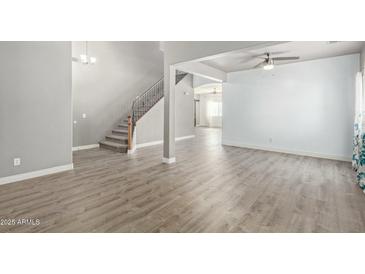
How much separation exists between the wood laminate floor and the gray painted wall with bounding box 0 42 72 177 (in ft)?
1.55

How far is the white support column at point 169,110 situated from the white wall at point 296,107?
11.5ft

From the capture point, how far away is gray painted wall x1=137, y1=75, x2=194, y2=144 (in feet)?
23.4

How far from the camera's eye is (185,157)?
17.7 feet

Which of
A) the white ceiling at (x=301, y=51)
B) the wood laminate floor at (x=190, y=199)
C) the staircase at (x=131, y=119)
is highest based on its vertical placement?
the white ceiling at (x=301, y=51)

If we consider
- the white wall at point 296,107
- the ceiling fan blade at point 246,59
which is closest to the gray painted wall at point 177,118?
the white wall at point 296,107

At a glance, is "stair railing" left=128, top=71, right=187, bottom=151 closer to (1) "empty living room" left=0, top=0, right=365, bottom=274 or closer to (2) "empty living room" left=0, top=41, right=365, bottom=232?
(2) "empty living room" left=0, top=41, right=365, bottom=232

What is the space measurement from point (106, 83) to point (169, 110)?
383cm

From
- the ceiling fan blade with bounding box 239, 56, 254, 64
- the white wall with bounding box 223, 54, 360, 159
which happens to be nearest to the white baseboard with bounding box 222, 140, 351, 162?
the white wall with bounding box 223, 54, 360, 159

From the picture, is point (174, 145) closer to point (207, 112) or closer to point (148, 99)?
point (148, 99)

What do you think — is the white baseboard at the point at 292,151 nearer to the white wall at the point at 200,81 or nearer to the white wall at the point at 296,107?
the white wall at the point at 296,107

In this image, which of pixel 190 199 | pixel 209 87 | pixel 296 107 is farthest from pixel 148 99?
pixel 190 199

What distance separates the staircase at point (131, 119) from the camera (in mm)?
6186
